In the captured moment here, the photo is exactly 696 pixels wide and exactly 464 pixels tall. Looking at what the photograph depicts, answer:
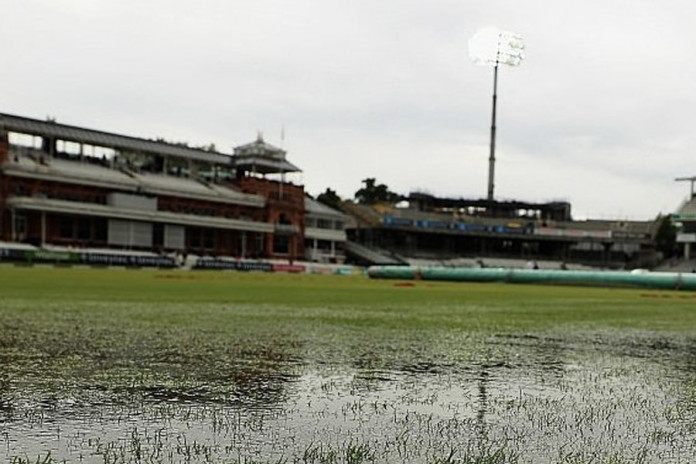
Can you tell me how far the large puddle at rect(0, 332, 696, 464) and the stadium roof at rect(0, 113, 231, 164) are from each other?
2503 inches

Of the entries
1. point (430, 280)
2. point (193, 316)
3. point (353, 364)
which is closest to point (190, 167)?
point (430, 280)

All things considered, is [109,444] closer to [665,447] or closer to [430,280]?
[665,447]

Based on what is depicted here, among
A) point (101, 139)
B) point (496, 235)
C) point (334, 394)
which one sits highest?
point (101, 139)

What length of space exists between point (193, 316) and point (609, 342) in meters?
5.80

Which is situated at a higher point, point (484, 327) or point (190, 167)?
point (190, 167)

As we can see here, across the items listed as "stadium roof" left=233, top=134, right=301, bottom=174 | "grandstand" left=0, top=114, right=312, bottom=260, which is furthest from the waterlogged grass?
"stadium roof" left=233, top=134, right=301, bottom=174

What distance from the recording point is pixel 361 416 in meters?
4.43

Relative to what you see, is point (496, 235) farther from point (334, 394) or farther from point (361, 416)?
point (361, 416)

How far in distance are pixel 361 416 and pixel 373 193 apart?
387 feet

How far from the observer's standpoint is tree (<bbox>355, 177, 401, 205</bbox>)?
396 feet

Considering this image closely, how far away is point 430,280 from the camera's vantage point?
140 feet

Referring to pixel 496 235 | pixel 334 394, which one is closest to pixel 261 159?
pixel 496 235

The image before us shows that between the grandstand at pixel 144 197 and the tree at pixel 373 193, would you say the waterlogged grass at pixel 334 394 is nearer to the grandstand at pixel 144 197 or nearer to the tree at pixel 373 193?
the grandstand at pixel 144 197

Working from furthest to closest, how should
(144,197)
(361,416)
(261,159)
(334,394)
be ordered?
(261,159) → (144,197) → (334,394) → (361,416)
